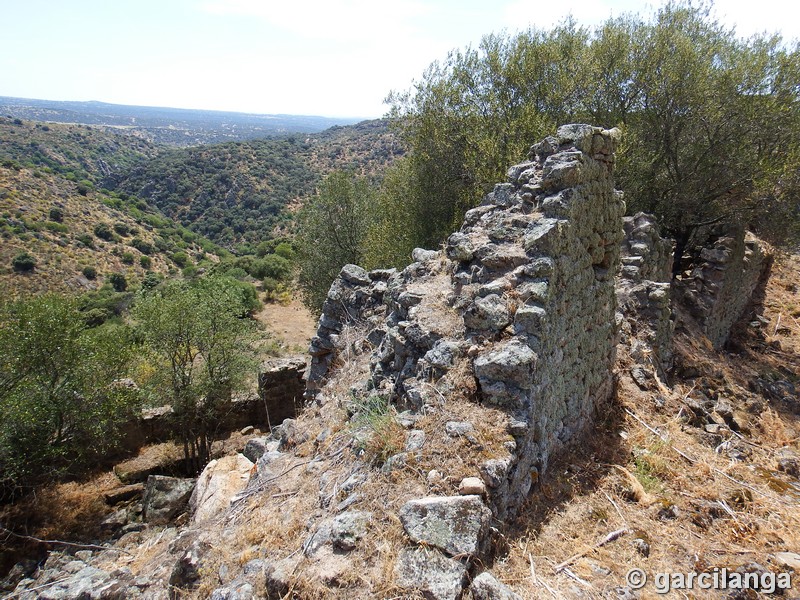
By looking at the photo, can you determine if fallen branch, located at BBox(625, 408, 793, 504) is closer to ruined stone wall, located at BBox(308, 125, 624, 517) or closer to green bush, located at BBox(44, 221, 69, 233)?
ruined stone wall, located at BBox(308, 125, 624, 517)

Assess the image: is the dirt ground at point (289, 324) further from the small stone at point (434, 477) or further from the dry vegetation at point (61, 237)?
the small stone at point (434, 477)

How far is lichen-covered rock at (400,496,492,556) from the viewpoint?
12.0 feet

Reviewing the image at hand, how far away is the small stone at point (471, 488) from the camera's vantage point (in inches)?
159

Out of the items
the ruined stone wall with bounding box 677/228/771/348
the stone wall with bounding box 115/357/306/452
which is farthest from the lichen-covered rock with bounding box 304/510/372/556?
the ruined stone wall with bounding box 677/228/771/348

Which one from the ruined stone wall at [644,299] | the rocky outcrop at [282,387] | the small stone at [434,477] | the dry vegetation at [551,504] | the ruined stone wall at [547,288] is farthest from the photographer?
the rocky outcrop at [282,387]

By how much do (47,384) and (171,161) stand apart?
302 ft

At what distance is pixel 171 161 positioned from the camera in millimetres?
91375

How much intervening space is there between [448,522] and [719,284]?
12.3m

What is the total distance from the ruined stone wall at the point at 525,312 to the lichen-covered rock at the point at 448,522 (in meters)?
0.41

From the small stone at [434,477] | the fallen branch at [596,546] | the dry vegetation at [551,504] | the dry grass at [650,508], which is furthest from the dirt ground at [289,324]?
the fallen branch at [596,546]

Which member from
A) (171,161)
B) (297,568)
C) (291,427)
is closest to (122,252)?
(171,161)

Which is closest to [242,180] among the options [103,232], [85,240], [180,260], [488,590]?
[180,260]

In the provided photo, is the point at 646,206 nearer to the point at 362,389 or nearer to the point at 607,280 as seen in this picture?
the point at 607,280

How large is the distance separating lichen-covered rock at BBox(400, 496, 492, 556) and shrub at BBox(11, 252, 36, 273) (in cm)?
5191
